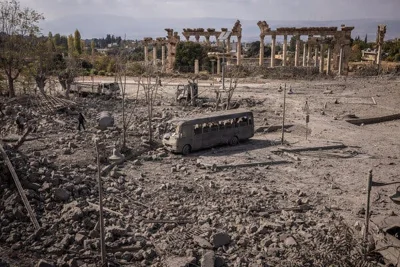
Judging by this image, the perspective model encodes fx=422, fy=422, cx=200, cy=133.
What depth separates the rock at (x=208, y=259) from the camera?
9.11 meters

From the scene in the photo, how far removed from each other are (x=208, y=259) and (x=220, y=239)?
1049 mm

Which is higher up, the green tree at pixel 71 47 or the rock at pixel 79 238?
the green tree at pixel 71 47

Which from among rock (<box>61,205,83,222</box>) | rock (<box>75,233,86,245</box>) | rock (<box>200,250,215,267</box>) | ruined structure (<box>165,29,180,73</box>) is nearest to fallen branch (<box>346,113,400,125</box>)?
rock (<box>200,250,215,267</box>)

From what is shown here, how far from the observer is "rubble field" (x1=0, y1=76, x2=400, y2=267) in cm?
957

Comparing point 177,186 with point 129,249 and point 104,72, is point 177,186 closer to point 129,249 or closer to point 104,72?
point 129,249

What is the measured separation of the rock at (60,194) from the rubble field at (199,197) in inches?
1.2

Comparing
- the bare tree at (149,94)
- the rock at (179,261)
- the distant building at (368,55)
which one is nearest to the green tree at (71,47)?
the bare tree at (149,94)

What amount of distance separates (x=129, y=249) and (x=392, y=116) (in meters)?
21.6

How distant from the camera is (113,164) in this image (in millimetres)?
16062

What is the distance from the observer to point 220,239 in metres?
10.2

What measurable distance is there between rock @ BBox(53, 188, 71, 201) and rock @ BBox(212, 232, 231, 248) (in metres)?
4.49

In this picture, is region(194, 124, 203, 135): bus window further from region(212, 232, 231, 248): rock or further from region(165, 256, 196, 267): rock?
region(165, 256, 196, 267): rock

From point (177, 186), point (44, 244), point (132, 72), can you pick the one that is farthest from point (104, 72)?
point (44, 244)

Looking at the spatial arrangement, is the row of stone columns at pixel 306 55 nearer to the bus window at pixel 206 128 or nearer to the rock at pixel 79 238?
the bus window at pixel 206 128
